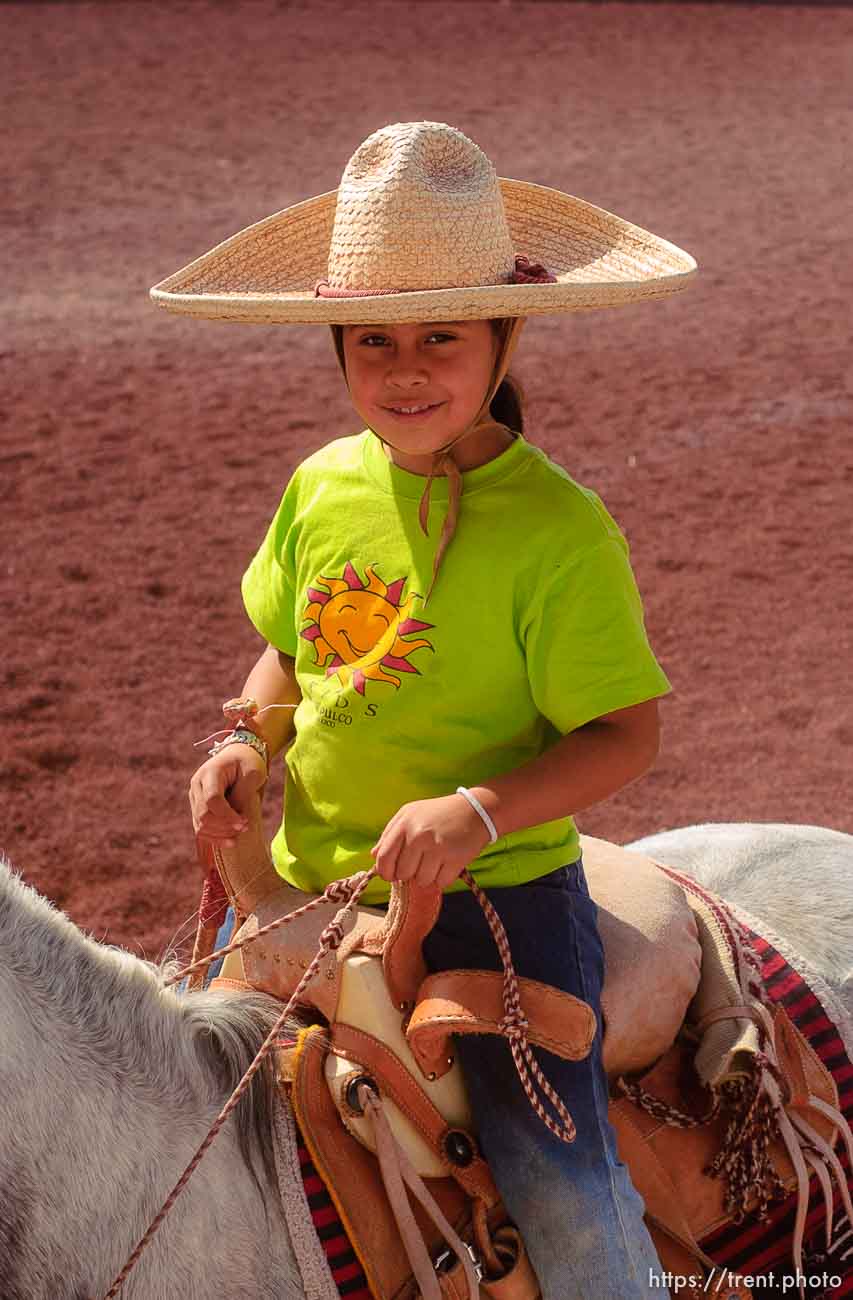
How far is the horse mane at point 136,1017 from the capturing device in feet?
5.93

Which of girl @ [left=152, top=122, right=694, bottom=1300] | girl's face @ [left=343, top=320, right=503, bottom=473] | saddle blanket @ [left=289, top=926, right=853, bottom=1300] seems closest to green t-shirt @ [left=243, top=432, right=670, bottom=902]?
girl @ [left=152, top=122, right=694, bottom=1300]

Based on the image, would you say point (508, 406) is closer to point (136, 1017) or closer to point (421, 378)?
point (421, 378)

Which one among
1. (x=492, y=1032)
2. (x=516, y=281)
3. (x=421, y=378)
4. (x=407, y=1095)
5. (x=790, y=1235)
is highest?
(x=516, y=281)

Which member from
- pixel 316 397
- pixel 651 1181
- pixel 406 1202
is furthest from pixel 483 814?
pixel 316 397

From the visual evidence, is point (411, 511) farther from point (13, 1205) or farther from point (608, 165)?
point (608, 165)

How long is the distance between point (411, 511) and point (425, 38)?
18654 mm

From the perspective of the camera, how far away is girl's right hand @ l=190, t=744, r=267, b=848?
225 centimetres

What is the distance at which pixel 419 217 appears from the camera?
81.4 inches

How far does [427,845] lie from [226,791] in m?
0.49

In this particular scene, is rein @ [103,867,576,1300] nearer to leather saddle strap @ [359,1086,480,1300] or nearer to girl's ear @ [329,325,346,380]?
leather saddle strap @ [359,1086,480,1300]

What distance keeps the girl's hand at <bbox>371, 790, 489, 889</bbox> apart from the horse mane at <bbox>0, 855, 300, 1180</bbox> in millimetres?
330

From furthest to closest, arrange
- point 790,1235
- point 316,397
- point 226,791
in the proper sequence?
1. point 316,397
2. point 790,1235
3. point 226,791

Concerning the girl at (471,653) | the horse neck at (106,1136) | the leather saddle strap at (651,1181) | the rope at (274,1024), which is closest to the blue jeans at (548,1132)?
the girl at (471,653)

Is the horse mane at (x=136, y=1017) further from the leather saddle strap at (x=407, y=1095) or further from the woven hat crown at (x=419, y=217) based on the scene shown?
the woven hat crown at (x=419, y=217)
